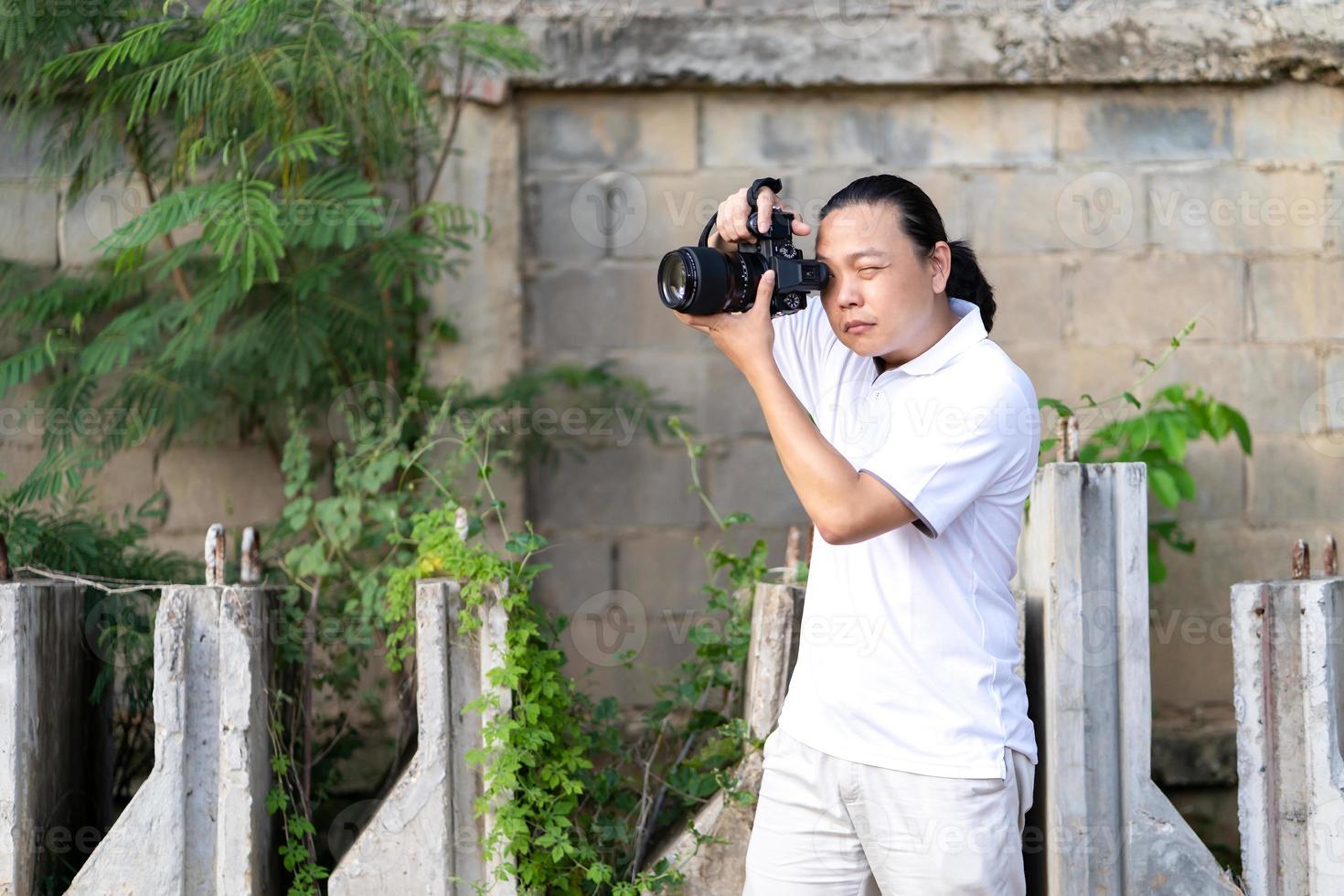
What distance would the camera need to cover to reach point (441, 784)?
2.58 metres

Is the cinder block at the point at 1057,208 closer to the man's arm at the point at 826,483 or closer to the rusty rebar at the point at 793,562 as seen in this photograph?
the rusty rebar at the point at 793,562

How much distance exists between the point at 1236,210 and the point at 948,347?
2.38 m

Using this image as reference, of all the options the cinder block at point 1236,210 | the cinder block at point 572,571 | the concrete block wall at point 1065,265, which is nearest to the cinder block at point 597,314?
the concrete block wall at point 1065,265

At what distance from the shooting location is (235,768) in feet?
8.50

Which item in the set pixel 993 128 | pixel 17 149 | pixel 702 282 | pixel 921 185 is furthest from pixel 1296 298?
pixel 17 149

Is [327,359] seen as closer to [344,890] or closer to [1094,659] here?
[344,890]

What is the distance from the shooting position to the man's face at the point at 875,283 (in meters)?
2.05

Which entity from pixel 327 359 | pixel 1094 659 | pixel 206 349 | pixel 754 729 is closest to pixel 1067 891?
pixel 1094 659

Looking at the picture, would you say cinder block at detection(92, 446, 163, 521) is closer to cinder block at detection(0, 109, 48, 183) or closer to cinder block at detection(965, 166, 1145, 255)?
cinder block at detection(0, 109, 48, 183)

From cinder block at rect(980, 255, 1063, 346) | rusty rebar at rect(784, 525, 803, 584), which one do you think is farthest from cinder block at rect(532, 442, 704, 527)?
cinder block at rect(980, 255, 1063, 346)

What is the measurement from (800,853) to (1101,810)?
0.84 meters

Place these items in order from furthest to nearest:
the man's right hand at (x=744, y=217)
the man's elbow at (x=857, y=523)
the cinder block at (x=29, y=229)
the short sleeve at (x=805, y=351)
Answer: the cinder block at (x=29, y=229), the short sleeve at (x=805, y=351), the man's right hand at (x=744, y=217), the man's elbow at (x=857, y=523)

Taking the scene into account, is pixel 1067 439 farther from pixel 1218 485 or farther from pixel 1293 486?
pixel 1293 486

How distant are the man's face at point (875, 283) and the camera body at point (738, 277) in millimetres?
44
